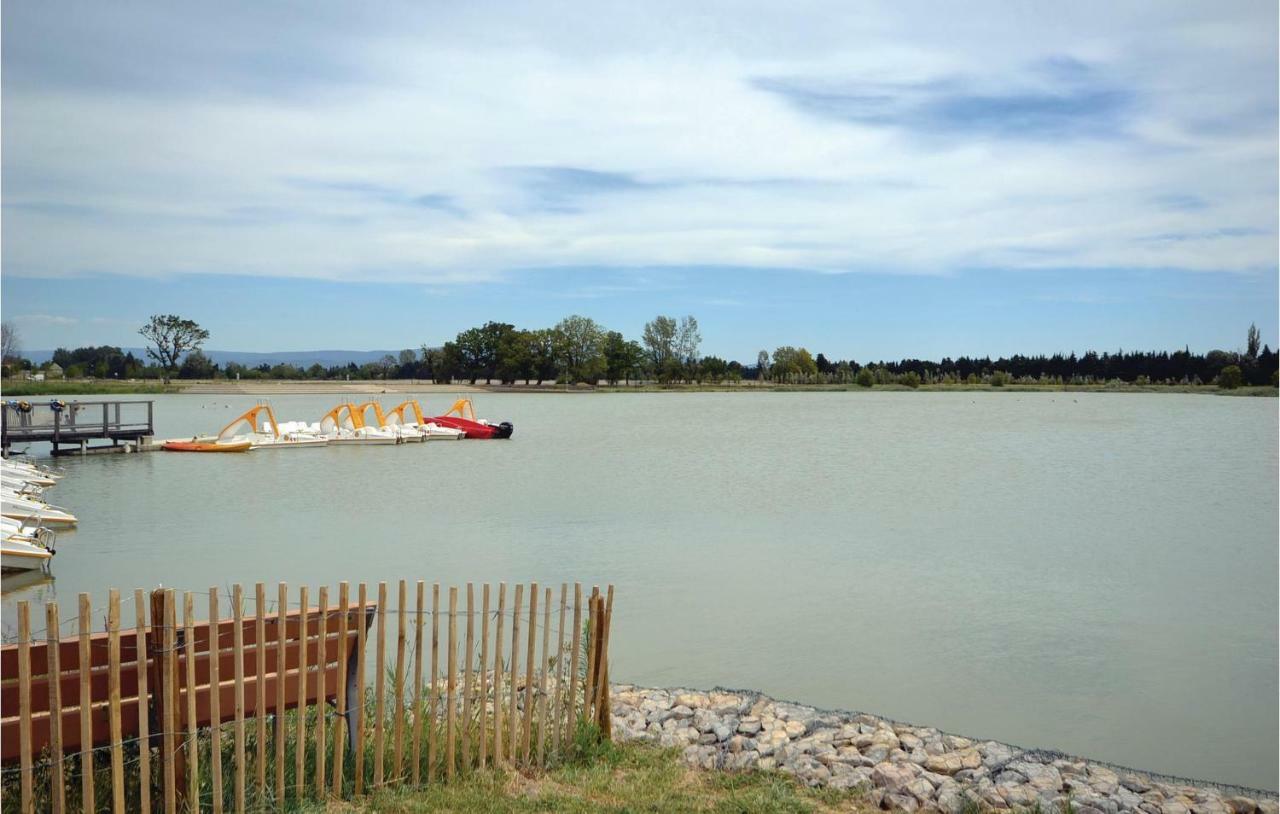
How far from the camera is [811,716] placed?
8.80m

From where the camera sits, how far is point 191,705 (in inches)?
203

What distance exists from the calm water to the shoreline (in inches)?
3237

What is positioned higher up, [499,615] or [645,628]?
[499,615]

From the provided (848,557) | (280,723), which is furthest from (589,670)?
(848,557)

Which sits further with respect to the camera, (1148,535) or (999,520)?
(999,520)

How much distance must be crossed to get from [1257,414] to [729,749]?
294 ft

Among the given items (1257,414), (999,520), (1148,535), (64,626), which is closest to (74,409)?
(64,626)

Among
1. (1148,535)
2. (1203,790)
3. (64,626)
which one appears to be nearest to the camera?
(1203,790)

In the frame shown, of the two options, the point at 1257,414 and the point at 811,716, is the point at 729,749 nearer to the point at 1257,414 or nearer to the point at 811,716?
the point at 811,716

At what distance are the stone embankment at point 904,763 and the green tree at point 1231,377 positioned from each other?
138 m

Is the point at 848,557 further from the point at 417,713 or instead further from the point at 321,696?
the point at 321,696

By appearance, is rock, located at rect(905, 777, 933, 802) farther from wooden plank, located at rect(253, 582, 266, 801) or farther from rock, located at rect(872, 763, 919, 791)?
wooden plank, located at rect(253, 582, 266, 801)

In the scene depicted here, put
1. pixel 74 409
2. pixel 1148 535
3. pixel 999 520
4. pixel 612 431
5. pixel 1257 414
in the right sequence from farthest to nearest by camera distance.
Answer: pixel 1257 414
pixel 612 431
pixel 74 409
pixel 999 520
pixel 1148 535

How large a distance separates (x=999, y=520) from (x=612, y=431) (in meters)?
39.9
